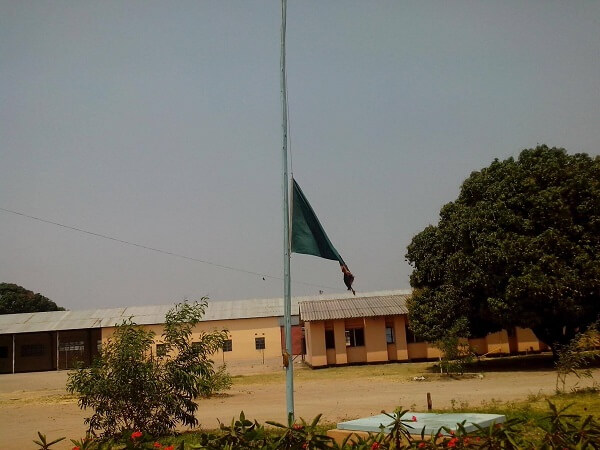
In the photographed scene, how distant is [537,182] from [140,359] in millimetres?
17769

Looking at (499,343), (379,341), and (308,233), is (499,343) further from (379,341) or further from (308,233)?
(308,233)

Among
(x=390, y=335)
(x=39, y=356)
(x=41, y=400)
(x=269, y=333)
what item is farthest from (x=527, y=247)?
(x=39, y=356)

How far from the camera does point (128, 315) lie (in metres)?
45.8

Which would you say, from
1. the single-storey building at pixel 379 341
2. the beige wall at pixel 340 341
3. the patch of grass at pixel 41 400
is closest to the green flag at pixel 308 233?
the patch of grass at pixel 41 400

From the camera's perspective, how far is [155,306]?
4894 cm

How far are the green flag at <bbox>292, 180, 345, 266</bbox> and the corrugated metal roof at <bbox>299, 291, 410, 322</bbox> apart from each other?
75.8ft

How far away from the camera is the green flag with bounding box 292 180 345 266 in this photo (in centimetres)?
820

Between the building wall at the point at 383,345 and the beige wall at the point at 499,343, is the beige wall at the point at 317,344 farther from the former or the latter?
the beige wall at the point at 499,343

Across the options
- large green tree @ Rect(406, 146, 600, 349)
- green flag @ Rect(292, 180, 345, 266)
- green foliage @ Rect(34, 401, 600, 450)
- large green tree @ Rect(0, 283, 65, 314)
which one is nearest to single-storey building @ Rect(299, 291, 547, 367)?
large green tree @ Rect(406, 146, 600, 349)

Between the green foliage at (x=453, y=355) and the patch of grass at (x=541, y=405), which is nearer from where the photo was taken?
the patch of grass at (x=541, y=405)

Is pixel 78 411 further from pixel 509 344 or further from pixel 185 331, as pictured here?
pixel 509 344

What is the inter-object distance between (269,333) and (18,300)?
Result: 46.6 m

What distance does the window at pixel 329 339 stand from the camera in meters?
32.4

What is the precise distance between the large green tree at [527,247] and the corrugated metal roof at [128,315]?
1758cm
